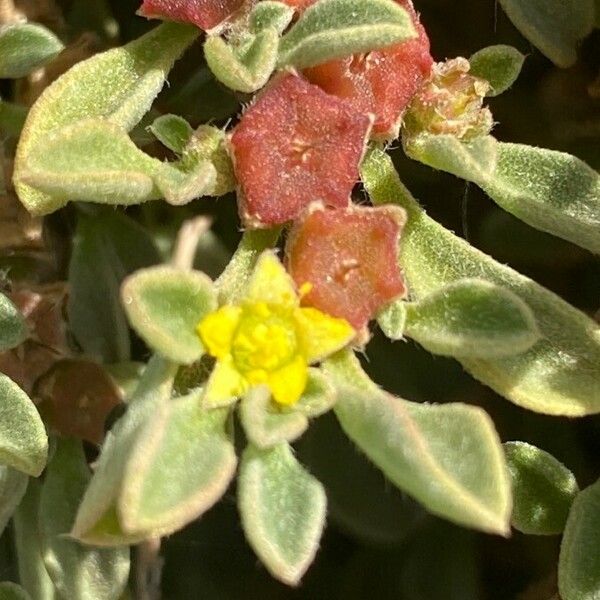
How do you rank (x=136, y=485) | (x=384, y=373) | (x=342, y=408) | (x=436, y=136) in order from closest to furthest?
1. (x=136, y=485)
2. (x=342, y=408)
3. (x=436, y=136)
4. (x=384, y=373)

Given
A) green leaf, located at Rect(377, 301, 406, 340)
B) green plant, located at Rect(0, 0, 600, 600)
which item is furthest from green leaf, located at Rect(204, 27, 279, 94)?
green leaf, located at Rect(377, 301, 406, 340)

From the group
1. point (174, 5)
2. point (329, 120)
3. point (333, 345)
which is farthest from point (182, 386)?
point (174, 5)

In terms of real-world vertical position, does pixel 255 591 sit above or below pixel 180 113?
below

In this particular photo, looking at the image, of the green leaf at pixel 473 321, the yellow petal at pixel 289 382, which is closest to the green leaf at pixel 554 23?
the green leaf at pixel 473 321

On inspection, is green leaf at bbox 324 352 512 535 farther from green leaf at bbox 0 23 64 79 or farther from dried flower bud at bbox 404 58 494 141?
green leaf at bbox 0 23 64 79

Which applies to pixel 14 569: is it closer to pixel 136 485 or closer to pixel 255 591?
pixel 255 591

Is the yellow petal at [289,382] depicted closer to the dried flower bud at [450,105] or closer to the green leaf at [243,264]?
the green leaf at [243,264]
